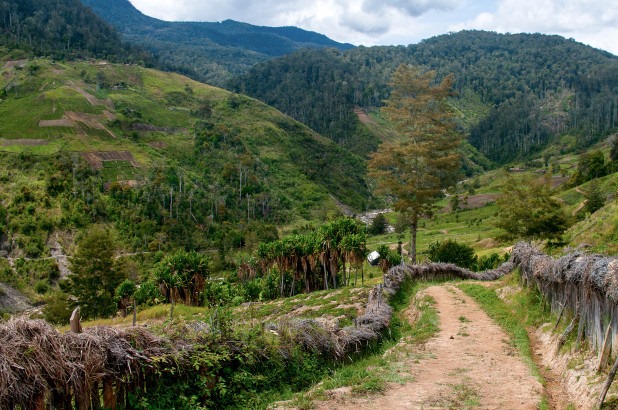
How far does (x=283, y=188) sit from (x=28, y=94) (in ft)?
193

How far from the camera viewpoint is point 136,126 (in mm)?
106438

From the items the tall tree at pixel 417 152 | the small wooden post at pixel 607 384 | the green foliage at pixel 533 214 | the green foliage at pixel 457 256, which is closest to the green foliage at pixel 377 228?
the green foliage at pixel 457 256

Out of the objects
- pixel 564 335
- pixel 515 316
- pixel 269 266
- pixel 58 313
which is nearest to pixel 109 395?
pixel 564 335

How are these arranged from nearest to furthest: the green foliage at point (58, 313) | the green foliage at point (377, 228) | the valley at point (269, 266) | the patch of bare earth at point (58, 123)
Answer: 1. the valley at point (269, 266)
2. the green foliage at point (58, 313)
3. the patch of bare earth at point (58, 123)
4. the green foliage at point (377, 228)

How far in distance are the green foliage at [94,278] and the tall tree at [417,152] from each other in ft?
107

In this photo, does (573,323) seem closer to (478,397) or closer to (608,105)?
(478,397)

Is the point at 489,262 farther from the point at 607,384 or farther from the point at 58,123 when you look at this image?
the point at 58,123

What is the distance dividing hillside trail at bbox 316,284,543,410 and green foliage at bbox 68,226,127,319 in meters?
44.2

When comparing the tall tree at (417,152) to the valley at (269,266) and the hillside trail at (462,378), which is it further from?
the hillside trail at (462,378)

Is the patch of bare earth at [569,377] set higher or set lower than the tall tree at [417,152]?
lower

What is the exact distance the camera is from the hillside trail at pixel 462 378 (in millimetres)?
9148

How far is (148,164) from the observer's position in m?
90.4

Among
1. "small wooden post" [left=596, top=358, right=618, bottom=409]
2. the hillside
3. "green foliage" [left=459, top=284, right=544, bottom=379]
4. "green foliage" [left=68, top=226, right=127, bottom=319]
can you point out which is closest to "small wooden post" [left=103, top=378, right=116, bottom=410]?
"small wooden post" [left=596, top=358, right=618, bottom=409]

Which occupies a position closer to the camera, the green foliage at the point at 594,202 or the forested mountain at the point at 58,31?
the green foliage at the point at 594,202
